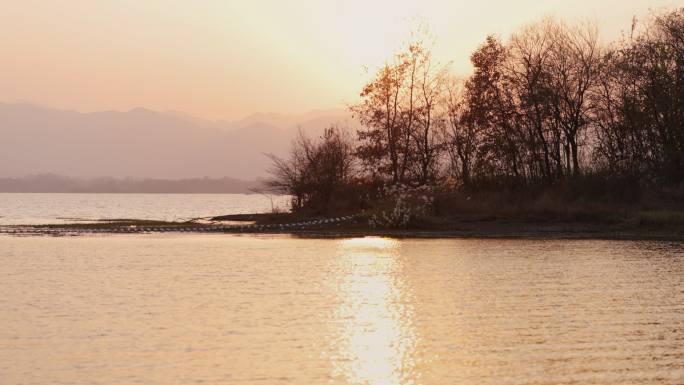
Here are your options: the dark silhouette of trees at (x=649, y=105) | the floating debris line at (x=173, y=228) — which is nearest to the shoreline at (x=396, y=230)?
the floating debris line at (x=173, y=228)

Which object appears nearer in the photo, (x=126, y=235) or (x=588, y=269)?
(x=588, y=269)

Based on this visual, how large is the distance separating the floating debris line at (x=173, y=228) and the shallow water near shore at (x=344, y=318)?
17.4 metres

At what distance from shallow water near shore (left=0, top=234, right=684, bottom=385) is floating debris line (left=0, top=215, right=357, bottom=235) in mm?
17421

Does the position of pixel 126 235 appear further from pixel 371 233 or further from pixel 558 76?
pixel 558 76

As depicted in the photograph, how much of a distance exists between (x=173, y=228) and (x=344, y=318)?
3623 centimetres

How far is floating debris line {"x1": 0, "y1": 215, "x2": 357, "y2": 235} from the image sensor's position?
50.0m

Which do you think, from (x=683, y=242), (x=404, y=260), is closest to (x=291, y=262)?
(x=404, y=260)

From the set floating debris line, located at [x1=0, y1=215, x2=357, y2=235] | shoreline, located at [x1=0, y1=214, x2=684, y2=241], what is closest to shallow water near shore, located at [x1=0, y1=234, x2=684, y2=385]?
shoreline, located at [x1=0, y1=214, x2=684, y2=241]

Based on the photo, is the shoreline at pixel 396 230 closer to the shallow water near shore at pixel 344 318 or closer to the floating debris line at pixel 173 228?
the floating debris line at pixel 173 228

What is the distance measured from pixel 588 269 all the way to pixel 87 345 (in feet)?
58.3

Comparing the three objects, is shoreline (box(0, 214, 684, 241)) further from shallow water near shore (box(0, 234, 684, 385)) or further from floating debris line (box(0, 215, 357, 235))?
shallow water near shore (box(0, 234, 684, 385))

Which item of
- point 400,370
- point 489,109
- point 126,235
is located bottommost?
point 400,370

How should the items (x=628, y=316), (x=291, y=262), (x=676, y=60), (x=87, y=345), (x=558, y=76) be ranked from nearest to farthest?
(x=87, y=345)
(x=628, y=316)
(x=291, y=262)
(x=676, y=60)
(x=558, y=76)

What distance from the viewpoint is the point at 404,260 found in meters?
31.5
